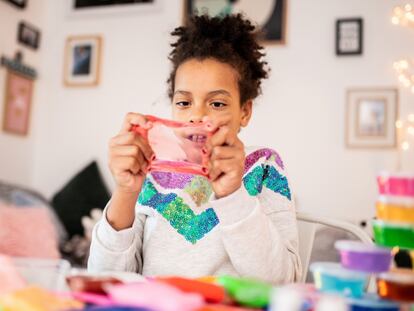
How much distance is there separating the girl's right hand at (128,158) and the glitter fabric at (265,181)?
0.28 meters

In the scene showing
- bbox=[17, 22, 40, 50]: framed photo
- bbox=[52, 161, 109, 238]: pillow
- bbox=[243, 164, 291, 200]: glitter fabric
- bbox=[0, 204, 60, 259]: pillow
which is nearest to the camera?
bbox=[243, 164, 291, 200]: glitter fabric

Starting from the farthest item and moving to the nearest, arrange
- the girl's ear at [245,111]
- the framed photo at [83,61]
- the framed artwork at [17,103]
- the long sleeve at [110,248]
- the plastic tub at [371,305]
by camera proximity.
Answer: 1. the framed photo at [83,61]
2. the framed artwork at [17,103]
3. the girl's ear at [245,111]
4. the long sleeve at [110,248]
5. the plastic tub at [371,305]

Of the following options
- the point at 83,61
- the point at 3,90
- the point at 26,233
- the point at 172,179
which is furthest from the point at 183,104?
the point at 83,61

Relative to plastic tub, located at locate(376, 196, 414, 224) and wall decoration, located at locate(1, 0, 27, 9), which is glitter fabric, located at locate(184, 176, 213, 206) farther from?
wall decoration, located at locate(1, 0, 27, 9)

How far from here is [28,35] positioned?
115 inches

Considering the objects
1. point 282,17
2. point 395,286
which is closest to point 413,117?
point 282,17

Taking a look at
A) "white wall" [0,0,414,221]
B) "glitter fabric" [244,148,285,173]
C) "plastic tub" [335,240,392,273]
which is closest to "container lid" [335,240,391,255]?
"plastic tub" [335,240,392,273]

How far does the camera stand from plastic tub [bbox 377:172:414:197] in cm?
42

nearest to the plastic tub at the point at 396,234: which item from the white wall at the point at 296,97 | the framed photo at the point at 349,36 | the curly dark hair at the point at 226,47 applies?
the curly dark hair at the point at 226,47

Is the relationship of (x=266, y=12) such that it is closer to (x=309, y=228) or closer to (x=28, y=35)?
(x=28, y=35)

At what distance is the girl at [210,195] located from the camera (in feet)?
2.19

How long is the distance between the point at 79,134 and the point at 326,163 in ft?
5.15

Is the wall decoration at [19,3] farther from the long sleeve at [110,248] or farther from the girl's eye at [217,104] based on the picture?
the long sleeve at [110,248]

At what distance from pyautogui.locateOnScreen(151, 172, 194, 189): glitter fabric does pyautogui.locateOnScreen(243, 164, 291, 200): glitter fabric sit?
5.5 inches
